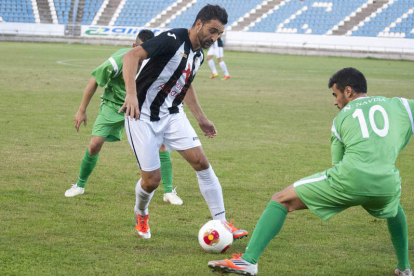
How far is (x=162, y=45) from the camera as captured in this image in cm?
417

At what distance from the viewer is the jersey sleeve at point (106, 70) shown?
5.37 m

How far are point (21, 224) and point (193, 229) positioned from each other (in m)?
1.51

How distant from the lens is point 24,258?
13.0ft

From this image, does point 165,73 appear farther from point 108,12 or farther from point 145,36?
point 108,12

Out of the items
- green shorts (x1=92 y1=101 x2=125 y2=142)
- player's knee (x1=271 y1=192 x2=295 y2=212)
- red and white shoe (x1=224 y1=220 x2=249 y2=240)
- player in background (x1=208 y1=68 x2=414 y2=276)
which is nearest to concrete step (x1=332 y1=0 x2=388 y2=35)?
green shorts (x1=92 y1=101 x2=125 y2=142)

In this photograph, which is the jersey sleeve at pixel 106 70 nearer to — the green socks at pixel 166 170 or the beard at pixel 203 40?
the green socks at pixel 166 170

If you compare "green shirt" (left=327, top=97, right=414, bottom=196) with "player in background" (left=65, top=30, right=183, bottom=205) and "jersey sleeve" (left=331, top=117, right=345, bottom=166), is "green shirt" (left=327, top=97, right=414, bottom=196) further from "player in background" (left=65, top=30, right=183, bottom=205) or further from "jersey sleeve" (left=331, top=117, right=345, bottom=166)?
"player in background" (left=65, top=30, right=183, bottom=205)

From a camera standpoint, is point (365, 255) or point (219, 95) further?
point (219, 95)

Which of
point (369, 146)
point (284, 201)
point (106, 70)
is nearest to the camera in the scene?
point (369, 146)

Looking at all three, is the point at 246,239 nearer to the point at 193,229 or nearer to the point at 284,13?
the point at 193,229

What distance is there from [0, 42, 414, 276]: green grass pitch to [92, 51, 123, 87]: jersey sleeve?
1262 mm

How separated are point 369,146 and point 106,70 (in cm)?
291

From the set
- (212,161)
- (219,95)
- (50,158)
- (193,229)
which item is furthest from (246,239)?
(219,95)

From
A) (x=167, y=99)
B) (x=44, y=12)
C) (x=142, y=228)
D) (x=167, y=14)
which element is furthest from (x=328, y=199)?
(x=44, y=12)
